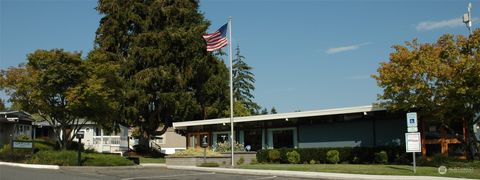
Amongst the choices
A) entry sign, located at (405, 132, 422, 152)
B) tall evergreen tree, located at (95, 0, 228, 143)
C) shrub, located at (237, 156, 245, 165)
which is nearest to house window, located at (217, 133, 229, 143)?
tall evergreen tree, located at (95, 0, 228, 143)

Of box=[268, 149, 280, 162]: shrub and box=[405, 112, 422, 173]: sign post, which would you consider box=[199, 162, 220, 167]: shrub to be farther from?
box=[405, 112, 422, 173]: sign post

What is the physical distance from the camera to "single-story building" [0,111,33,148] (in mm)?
43344

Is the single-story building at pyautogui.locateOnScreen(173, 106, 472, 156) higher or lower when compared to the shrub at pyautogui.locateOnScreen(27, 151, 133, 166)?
higher

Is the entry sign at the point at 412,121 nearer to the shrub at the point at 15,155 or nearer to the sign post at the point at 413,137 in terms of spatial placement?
the sign post at the point at 413,137

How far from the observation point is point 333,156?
28406 millimetres

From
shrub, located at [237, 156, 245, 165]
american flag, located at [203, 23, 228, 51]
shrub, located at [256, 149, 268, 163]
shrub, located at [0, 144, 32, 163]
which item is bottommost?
shrub, located at [237, 156, 245, 165]

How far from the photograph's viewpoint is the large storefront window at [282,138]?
33.5 m

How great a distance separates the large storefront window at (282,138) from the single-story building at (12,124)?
21812mm

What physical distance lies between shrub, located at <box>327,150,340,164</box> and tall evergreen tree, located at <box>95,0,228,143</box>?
1676 cm

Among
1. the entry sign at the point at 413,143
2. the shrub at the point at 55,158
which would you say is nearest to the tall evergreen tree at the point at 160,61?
the shrub at the point at 55,158

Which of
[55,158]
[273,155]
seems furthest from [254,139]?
[55,158]

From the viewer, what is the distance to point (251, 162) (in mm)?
31859

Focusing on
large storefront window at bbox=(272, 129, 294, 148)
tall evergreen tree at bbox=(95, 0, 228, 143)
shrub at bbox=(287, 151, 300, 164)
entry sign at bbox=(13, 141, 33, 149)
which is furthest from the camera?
tall evergreen tree at bbox=(95, 0, 228, 143)

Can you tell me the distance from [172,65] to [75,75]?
12.9 meters
